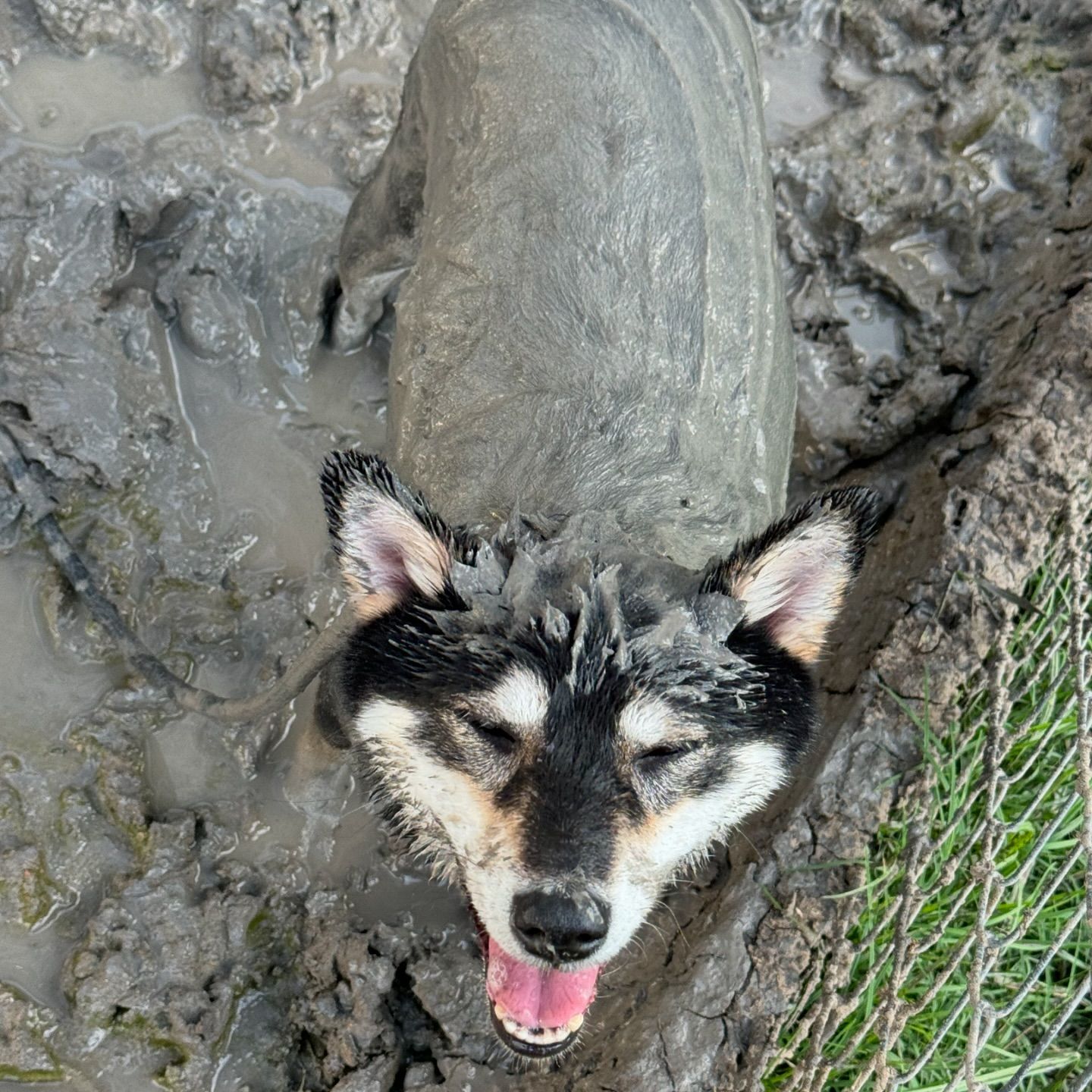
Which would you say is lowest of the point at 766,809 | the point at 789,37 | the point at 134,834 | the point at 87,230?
the point at 134,834

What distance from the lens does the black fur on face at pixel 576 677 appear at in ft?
8.46

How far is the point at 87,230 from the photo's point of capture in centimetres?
459

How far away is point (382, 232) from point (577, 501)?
6.03 ft

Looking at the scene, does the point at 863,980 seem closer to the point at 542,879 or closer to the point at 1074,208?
the point at 542,879

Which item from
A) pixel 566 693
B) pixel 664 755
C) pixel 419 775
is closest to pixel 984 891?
pixel 664 755

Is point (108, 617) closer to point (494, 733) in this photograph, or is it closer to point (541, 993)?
point (494, 733)

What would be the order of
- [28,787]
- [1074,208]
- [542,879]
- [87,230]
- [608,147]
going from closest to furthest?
[542,879] → [608,147] → [28,787] → [87,230] → [1074,208]

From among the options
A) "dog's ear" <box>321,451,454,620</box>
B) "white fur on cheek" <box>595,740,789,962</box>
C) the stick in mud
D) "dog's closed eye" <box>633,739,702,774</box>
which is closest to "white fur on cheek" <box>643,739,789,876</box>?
"white fur on cheek" <box>595,740,789,962</box>

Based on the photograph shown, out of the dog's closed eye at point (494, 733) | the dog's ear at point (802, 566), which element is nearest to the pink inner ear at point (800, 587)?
the dog's ear at point (802, 566)

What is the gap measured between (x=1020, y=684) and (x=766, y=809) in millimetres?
1112

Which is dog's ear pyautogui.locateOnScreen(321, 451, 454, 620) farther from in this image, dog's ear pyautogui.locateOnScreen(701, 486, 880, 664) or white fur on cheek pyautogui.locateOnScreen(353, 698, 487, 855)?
dog's ear pyautogui.locateOnScreen(701, 486, 880, 664)

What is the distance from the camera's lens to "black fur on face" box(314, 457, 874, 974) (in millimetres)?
2580

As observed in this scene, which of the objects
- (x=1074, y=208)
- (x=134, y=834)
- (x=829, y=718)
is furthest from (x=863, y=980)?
(x=1074, y=208)

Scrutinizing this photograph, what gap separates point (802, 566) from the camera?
278 cm
